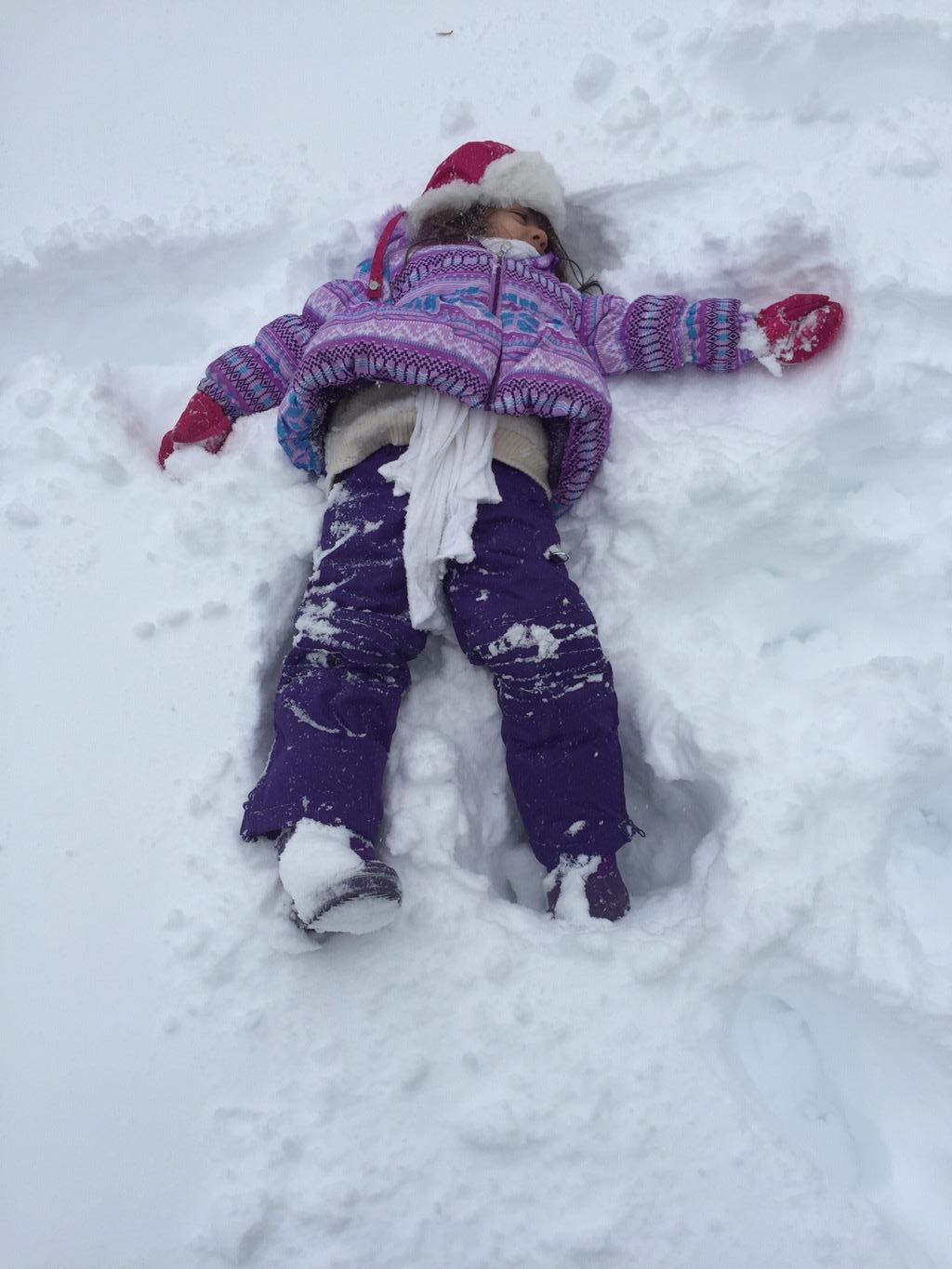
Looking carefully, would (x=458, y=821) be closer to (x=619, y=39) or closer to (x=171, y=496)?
(x=171, y=496)

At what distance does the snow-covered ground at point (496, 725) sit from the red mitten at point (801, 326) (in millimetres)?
49

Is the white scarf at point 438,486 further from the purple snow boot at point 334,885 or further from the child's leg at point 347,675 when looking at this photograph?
the purple snow boot at point 334,885

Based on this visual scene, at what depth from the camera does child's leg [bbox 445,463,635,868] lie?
1287 millimetres

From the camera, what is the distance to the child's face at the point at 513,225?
1.69 m

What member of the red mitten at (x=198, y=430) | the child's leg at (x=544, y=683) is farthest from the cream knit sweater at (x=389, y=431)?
the red mitten at (x=198, y=430)

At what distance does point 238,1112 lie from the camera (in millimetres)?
1047

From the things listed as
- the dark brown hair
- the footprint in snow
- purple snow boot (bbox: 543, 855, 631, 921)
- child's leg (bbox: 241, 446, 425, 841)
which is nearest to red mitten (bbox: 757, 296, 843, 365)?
the dark brown hair

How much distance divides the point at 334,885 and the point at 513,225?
126 centimetres

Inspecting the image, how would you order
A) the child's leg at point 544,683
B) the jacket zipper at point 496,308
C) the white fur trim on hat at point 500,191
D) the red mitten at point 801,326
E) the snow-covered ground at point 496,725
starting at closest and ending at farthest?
1. the snow-covered ground at point 496,725
2. the child's leg at point 544,683
3. the jacket zipper at point 496,308
4. the red mitten at point 801,326
5. the white fur trim on hat at point 500,191

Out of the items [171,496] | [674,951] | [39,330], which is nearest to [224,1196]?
[674,951]

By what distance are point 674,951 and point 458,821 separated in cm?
34

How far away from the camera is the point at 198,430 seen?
5.18ft

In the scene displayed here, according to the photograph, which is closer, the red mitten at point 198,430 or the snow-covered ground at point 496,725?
the snow-covered ground at point 496,725

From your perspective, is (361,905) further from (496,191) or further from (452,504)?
(496,191)
